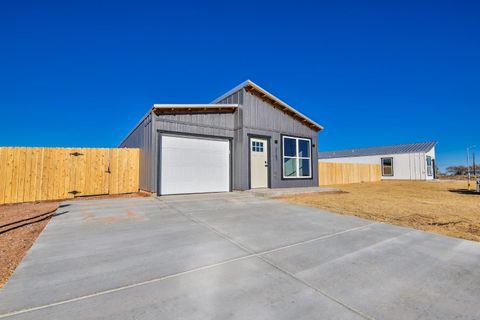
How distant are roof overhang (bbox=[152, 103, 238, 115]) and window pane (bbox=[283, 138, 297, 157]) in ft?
10.5

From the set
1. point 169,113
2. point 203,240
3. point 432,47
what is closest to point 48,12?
point 169,113

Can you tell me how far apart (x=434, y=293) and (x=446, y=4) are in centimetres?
1408

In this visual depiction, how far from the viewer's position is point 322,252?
2646 millimetres

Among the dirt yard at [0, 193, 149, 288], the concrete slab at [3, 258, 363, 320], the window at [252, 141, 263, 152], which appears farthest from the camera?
the window at [252, 141, 263, 152]

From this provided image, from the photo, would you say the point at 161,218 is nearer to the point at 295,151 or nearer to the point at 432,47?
the point at 295,151

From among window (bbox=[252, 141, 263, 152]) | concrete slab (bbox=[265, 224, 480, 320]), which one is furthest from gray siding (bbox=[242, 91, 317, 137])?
concrete slab (bbox=[265, 224, 480, 320])

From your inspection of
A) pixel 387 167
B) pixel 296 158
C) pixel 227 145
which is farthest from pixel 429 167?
pixel 227 145

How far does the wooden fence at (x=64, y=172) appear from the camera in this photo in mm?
7090

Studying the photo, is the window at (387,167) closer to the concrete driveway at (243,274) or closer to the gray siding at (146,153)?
the concrete driveway at (243,274)

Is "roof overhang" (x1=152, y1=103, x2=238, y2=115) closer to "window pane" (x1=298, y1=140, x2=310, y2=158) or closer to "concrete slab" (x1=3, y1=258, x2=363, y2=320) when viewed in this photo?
"window pane" (x1=298, y1=140, x2=310, y2=158)

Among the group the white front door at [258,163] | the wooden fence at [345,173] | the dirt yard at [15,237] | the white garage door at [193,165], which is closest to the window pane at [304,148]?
the white front door at [258,163]

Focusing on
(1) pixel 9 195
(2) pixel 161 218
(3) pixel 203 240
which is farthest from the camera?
(1) pixel 9 195

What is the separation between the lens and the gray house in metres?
7.84

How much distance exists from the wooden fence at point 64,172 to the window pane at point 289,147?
7.12 m
